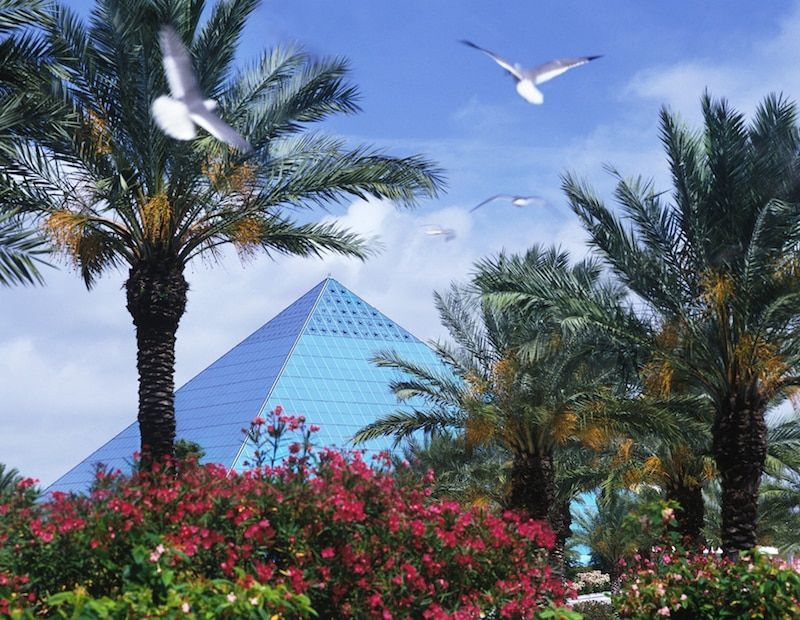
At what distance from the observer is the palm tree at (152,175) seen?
40.9ft

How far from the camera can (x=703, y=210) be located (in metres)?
13.2

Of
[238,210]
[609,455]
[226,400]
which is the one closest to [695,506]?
[609,455]

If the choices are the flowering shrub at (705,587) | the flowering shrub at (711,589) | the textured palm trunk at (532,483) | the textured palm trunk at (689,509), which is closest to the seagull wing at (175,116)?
the flowering shrub at (705,587)

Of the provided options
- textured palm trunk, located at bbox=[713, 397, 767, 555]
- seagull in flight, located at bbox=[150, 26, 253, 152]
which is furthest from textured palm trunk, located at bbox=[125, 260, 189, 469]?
textured palm trunk, located at bbox=[713, 397, 767, 555]

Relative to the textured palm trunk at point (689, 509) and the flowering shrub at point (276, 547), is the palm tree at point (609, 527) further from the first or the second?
the flowering shrub at point (276, 547)

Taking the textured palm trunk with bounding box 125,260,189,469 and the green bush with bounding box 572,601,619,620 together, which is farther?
the green bush with bounding box 572,601,619,620

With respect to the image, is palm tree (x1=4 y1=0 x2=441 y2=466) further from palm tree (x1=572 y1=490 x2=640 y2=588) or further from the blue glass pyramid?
the blue glass pyramid

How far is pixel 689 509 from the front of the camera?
1930 cm

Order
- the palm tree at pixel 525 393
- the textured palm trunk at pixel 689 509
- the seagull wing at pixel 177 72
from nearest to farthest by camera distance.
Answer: the seagull wing at pixel 177 72 < the palm tree at pixel 525 393 < the textured palm trunk at pixel 689 509

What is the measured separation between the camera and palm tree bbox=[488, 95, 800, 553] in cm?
1266

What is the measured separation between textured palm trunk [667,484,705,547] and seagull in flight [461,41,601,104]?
523 inches

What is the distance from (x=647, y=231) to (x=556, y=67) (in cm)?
688

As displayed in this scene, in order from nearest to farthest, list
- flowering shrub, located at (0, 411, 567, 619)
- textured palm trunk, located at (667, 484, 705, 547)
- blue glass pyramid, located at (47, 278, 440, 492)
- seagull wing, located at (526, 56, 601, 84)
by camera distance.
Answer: flowering shrub, located at (0, 411, 567, 619) < seagull wing, located at (526, 56, 601, 84) < textured palm trunk, located at (667, 484, 705, 547) < blue glass pyramid, located at (47, 278, 440, 492)

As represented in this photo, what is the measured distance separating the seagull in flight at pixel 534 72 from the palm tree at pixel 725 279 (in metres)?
5.96
